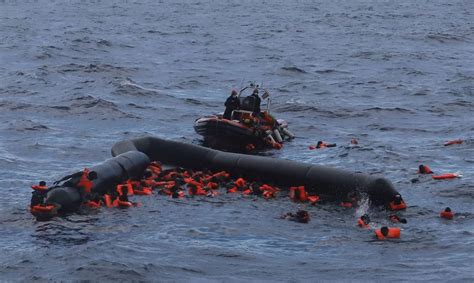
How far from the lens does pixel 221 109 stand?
38.3 meters

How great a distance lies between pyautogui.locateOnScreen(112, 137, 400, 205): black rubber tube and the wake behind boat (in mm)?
2945

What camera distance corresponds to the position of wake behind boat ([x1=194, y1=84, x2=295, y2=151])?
2992 centimetres

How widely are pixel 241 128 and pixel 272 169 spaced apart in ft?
17.5

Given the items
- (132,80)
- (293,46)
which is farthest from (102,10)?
(132,80)

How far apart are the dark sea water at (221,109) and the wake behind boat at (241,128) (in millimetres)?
973

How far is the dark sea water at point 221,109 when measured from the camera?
18.6 meters

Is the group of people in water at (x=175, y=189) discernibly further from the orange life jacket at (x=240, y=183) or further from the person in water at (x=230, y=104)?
the person in water at (x=230, y=104)

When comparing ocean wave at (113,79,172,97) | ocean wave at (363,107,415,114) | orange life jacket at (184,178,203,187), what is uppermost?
ocean wave at (363,107,415,114)

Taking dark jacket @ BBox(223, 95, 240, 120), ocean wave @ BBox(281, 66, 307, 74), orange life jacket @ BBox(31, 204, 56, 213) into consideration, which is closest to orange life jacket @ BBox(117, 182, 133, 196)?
orange life jacket @ BBox(31, 204, 56, 213)

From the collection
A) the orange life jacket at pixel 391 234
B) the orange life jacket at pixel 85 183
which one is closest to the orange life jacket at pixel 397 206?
the orange life jacket at pixel 391 234

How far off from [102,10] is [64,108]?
50672 mm

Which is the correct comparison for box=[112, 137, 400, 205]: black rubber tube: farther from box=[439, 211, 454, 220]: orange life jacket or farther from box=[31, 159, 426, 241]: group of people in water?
box=[439, 211, 454, 220]: orange life jacket

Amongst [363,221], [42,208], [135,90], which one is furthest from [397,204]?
[135,90]

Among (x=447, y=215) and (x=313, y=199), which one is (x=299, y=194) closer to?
(x=313, y=199)
